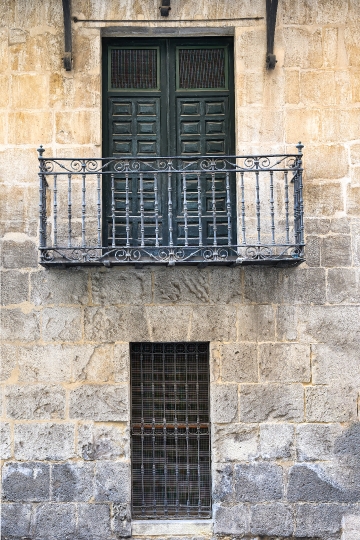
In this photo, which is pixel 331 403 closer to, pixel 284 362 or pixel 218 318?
pixel 284 362

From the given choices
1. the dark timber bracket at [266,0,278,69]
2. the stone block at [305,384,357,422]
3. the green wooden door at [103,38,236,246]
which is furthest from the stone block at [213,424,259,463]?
the dark timber bracket at [266,0,278,69]

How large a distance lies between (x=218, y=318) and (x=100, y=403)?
1.26m

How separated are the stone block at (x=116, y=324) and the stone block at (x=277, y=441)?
124 centimetres

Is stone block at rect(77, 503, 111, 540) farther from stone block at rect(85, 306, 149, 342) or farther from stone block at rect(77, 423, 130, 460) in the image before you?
stone block at rect(85, 306, 149, 342)

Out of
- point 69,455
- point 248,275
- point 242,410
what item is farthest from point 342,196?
point 69,455

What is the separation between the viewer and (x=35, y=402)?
21.9ft

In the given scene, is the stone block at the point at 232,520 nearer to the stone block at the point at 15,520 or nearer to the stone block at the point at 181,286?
the stone block at the point at 15,520

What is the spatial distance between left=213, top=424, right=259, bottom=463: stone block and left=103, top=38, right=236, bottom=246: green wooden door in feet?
5.57

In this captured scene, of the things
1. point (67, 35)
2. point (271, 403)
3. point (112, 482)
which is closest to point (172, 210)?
point (67, 35)

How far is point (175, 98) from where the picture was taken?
7148mm

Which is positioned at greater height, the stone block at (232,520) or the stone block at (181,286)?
the stone block at (181,286)

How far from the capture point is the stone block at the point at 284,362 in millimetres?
6727

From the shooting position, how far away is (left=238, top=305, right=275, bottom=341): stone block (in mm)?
6770

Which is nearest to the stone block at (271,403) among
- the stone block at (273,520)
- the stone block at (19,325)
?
the stone block at (273,520)
